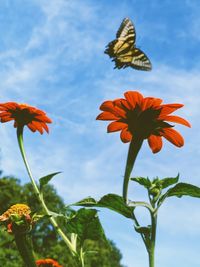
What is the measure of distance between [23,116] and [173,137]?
1.11 m

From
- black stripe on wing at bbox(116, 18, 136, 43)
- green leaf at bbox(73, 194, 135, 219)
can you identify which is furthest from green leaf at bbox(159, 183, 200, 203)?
black stripe on wing at bbox(116, 18, 136, 43)

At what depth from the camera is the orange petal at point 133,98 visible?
1989 millimetres

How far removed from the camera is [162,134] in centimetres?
202

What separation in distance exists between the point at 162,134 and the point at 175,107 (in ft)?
0.40

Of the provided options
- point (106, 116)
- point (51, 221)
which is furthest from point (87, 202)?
point (106, 116)

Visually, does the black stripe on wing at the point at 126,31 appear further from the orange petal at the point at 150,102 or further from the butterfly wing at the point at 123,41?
the orange petal at the point at 150,102

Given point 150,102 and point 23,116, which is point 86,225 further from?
point 23,116

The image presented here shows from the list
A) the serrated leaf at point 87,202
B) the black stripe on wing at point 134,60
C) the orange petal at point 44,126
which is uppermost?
the black stripe on wing at point 134,60

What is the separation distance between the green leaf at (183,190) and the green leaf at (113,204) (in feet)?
0.53

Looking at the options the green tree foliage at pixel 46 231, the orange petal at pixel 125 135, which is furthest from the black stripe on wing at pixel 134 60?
the green tree foliage at pixel 46 231

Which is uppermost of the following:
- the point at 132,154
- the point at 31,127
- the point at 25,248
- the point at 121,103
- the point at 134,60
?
the point at 134,60

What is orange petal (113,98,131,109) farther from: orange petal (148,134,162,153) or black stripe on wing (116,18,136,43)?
black stripe on wing (116,18,136,43)

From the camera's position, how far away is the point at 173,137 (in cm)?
204

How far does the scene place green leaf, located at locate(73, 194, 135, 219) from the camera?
1.66 meters
